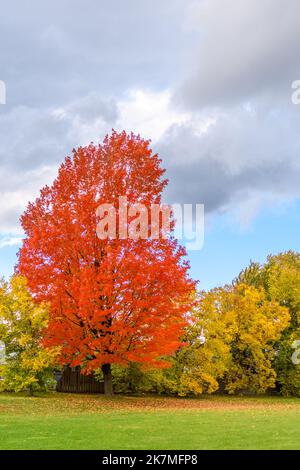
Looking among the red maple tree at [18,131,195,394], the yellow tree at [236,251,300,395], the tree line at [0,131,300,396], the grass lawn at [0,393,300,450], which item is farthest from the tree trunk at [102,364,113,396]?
the yellow tree at [236,251,300,395]

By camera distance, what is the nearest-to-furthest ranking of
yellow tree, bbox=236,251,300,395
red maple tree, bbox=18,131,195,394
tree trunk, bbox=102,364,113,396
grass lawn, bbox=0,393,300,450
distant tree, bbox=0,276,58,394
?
1. grass lawn, bbox=0,393,300,450
2. red maple tree, bbox=18,131,195,394
3. distant tree, bbox=0,276,58,394
4. tree trunk, bbox=102,364,113,396
5. yellow tree, bbox=236,251,300,395

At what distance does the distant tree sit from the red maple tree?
3.42 feet

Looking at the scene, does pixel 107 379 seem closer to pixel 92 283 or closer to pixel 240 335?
pixel 92 283

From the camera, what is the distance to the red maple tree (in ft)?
85.5

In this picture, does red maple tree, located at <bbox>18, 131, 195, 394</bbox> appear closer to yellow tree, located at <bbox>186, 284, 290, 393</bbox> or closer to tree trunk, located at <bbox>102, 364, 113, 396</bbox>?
tree trunk, located at <bbox>102, 364, 113, 396</bbox>

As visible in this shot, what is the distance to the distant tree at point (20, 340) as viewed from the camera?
95.4 feet

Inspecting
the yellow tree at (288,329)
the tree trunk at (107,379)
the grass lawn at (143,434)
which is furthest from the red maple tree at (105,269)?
the yellow tree at (288,329)

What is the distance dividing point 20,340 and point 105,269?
6.91 m

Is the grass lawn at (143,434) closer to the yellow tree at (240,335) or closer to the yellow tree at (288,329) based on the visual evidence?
the yellow tree at (240,335)

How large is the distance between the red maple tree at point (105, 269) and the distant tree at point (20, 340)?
41.1 inches

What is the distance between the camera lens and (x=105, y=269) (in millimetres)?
26078

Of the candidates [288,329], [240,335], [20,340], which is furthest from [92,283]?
[288,329]
